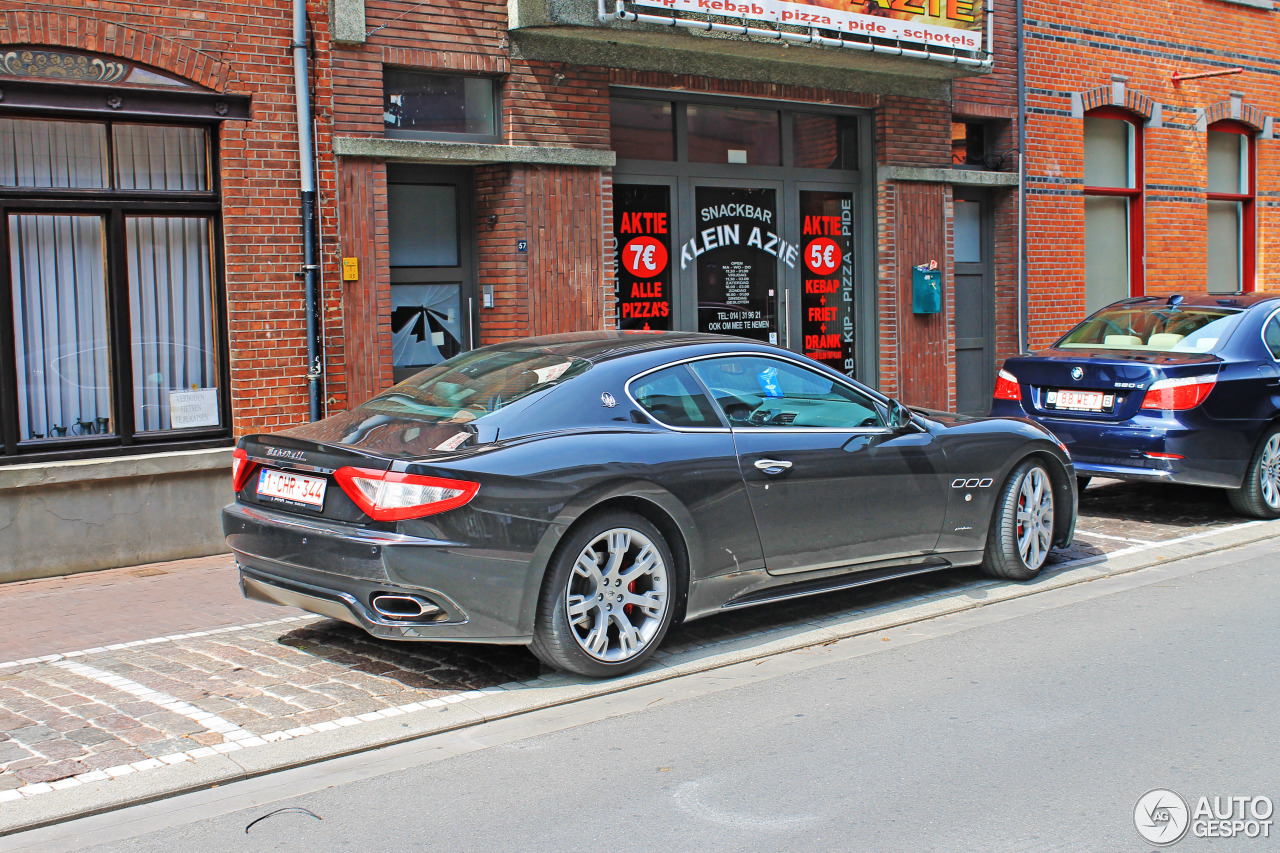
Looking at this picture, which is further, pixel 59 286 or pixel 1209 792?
pixel 59 286

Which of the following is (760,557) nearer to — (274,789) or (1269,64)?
(274,789)

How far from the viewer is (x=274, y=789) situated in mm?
4441

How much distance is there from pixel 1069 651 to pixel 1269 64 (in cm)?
1497

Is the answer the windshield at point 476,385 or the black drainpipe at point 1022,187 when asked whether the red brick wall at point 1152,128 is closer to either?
the black drainpipe at point 1022,187

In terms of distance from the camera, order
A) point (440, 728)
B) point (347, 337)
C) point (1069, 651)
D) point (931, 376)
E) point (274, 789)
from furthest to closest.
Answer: point (931, 376)
point (347, 337)
point (1069, 651)
point (440, 728)
point (274, 789)

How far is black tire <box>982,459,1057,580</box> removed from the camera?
7.32 m

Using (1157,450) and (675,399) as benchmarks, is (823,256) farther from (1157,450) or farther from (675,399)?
(675,399)

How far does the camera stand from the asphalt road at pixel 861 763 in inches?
155

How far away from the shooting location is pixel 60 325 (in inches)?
343

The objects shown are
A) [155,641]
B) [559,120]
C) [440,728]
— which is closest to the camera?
[440,728]

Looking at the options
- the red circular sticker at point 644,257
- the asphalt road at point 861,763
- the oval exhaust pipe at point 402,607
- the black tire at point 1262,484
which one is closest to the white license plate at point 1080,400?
the black tire at point 1262,484

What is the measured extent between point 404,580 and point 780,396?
226cm

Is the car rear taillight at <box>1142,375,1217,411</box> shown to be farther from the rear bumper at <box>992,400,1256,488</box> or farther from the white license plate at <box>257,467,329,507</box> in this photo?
the white license plate at <box>257,467,329,507</box>

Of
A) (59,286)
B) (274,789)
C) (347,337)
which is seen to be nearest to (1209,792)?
(274,789)
